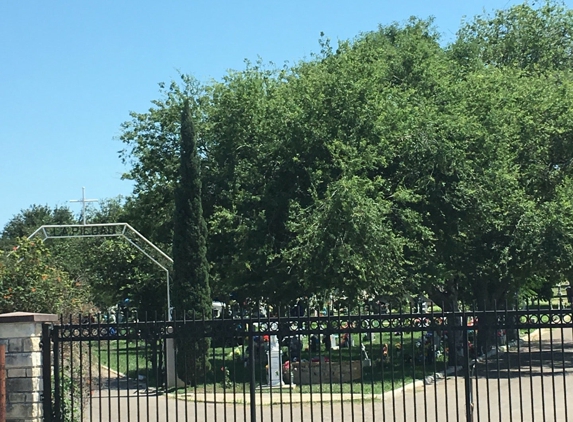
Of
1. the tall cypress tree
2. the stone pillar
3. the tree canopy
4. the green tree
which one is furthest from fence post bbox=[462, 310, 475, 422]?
the tall cypress tree

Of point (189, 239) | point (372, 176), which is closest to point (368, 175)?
point (372, 176)

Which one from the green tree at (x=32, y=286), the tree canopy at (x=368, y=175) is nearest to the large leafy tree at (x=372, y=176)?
the tree canopy at (x=368, y=175)

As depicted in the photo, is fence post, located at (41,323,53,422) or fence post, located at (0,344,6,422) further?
fence post, located at (41,323,53,422)

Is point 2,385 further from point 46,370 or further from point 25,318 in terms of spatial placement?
point 25,318

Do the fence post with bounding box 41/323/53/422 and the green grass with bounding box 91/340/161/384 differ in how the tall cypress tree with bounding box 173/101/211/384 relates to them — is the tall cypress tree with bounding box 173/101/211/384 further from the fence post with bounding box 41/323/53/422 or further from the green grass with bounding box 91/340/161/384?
the fence post with bounding box 41/323/53/422

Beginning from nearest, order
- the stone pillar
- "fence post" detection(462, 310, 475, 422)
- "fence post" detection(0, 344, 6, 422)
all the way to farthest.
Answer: "fence post" detection(462, 310, 475, 422) < "fence post" detection(0, 344, 6, 422) < the stone pillar

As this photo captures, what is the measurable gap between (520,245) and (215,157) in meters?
9.37

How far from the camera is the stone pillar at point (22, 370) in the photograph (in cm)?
923

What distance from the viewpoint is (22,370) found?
9.24 m

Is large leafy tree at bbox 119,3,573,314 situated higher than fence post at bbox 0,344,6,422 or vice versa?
large leafy tree at bbox 119,3,573,314

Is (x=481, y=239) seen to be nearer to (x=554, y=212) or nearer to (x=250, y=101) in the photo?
(x=554, y=212)

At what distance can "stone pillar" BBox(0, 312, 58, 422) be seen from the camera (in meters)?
9.23

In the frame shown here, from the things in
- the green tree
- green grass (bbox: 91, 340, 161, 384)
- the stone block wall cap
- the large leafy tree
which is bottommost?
green grass (bbox: 91, 340, 161, 384)

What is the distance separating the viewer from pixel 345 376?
68.2 feet
